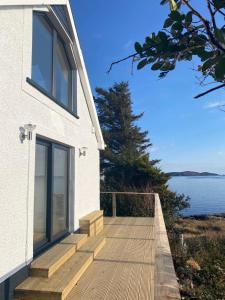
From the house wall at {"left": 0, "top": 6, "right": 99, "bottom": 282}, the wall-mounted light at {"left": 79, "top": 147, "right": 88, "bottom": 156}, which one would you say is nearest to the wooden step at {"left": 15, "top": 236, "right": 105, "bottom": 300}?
the house wall at {"left": 0, "top": 6, "right": 99, "bottom": 282}

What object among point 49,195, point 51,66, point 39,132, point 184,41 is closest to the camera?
point 184,41

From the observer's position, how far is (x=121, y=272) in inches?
200

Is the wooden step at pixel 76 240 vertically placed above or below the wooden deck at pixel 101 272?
above

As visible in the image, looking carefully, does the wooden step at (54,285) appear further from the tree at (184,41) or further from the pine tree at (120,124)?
the pine tree at (120,124)

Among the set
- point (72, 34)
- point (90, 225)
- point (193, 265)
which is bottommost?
point (193, 265)

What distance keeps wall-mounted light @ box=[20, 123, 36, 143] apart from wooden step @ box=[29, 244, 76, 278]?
1.79 metres

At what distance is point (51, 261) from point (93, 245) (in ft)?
5.33

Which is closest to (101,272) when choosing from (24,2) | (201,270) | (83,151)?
(201,270)

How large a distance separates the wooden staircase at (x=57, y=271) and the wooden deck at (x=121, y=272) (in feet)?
0.54

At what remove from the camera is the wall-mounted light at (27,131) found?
4679mm

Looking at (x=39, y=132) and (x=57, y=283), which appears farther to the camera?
(x=39, y=132)

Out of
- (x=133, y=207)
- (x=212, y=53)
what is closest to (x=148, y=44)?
(x=212, y=53)

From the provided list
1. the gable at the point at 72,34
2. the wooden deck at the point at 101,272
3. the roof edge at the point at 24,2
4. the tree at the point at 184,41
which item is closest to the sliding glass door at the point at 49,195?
the wooden deck at the point at 101,272

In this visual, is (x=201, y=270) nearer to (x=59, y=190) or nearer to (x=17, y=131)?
(x=59, y=190)
